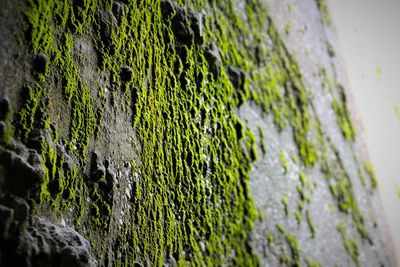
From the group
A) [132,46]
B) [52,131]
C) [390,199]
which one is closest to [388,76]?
[390,199]

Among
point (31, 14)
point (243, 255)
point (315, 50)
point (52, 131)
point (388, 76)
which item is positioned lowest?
point (243, 255)

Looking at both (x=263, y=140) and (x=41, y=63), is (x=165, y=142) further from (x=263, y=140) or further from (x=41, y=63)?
(x=263, y=140)

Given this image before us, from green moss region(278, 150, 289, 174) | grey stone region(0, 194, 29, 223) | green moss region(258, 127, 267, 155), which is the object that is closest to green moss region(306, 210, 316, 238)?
green moss region(278, 150, 289, 174)

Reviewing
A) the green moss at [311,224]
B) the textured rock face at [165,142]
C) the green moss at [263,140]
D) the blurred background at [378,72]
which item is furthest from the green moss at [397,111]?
the green moss at [263,140]

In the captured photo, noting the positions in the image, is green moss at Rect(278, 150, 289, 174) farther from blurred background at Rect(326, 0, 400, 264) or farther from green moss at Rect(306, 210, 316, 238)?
blurred background at Rect(326, 0, 400, 264)

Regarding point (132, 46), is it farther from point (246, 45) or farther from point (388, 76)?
point (388, 76)
